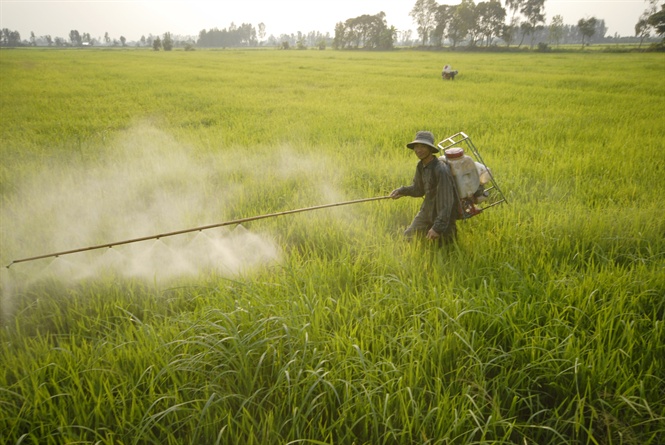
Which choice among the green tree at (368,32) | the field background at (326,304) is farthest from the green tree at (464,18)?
the field background at (326,304)

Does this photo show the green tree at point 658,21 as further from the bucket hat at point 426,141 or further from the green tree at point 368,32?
the bucket hat at point 426,141

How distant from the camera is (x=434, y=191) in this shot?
2.72 m

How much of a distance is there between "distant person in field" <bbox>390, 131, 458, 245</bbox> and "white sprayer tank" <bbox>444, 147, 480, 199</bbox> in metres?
0.05

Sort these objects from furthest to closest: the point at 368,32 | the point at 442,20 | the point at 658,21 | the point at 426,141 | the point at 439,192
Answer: the point at 442,20, the point at 368,32, the point at 658,21, the point at 439,192, the point at 426,141

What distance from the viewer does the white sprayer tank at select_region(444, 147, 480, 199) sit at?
2.62 meters

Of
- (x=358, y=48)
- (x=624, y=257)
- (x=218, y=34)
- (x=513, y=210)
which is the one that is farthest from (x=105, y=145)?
(x=218, y=34)

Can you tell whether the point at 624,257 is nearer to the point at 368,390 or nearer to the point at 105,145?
the point at 368,390

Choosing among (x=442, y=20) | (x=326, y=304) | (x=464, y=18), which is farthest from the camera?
(x=442, y=20)

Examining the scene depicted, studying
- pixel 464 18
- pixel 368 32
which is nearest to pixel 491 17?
pixel 464 18

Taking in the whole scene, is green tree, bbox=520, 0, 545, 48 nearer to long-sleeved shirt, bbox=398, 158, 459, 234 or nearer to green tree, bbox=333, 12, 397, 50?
green tree, bbox=333, 12, 397, 50

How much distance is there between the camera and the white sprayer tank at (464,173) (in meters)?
2.62

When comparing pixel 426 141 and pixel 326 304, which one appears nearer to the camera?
pixel 326 304

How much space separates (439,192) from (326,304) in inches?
44.3

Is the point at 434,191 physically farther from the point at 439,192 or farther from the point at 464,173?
the point at 464,173
